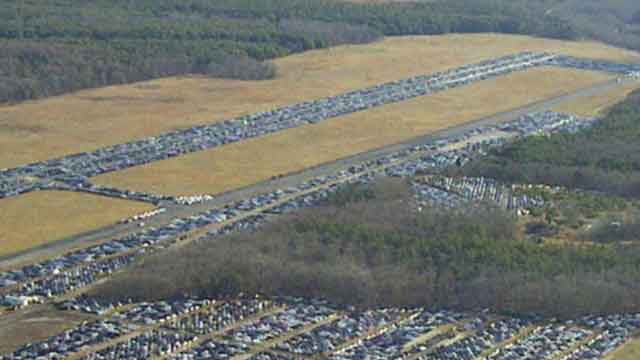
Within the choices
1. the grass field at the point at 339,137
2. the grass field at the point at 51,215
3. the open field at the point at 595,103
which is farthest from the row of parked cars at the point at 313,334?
the open field at the point at 595,103

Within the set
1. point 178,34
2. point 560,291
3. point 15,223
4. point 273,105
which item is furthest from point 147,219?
point 178,34

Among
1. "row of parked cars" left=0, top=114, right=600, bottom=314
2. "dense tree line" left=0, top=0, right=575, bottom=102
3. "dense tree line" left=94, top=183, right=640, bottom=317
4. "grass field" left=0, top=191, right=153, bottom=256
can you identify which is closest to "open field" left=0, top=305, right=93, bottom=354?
"row of parked cars" left=0, top=114, right=600, bottom=314

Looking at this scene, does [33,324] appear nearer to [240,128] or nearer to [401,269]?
[401,269]

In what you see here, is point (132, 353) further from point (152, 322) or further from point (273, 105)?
point (273, 105)

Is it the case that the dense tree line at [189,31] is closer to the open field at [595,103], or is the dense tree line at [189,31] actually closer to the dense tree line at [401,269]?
the open field at [595,103]

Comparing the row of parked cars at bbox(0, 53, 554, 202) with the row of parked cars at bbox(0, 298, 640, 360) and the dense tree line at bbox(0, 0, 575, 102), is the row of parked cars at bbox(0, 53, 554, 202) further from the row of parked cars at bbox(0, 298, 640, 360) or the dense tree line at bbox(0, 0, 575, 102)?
the row of parked cars at bbox(0, 298, 640, 360)

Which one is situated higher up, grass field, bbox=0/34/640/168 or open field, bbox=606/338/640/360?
open field, bbox=606/338/640/360
